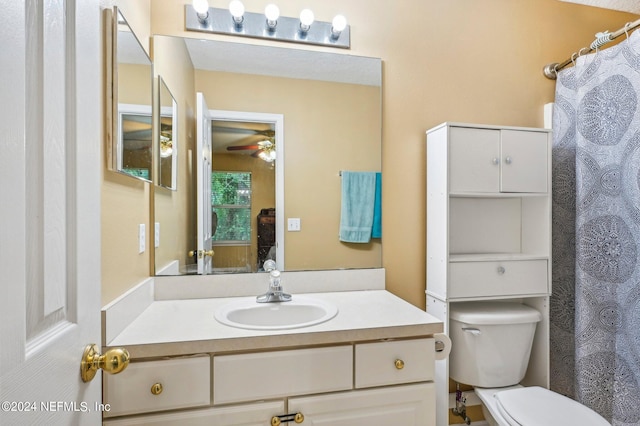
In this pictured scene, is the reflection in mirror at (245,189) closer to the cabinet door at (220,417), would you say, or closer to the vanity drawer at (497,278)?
the cabinet door at (220,417)

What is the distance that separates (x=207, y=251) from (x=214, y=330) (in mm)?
563

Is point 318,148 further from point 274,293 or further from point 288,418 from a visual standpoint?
point 288,418

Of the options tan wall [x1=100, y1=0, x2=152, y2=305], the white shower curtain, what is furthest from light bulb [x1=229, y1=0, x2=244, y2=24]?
the white shower curtain

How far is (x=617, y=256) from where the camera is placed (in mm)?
1607

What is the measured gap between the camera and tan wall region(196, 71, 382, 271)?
172 cm

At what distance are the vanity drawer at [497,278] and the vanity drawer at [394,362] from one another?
52cm

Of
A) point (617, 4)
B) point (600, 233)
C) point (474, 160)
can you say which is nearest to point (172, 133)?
point (474, 160)

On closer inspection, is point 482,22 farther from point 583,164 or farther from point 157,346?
point 157,346

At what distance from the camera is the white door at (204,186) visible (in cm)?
164

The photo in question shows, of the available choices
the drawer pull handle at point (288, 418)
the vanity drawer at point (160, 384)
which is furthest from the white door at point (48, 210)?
the drawer pull handle at point (288, 418)

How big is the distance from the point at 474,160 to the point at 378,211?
532 millimetres

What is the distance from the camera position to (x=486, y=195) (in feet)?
5.74

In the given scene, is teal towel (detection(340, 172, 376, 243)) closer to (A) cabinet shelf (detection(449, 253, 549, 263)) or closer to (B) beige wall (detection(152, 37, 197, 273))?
(A) cabinet shelf (detection(449, 253, 549, 263))

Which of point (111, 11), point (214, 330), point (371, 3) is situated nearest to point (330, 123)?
point (371, 3)
